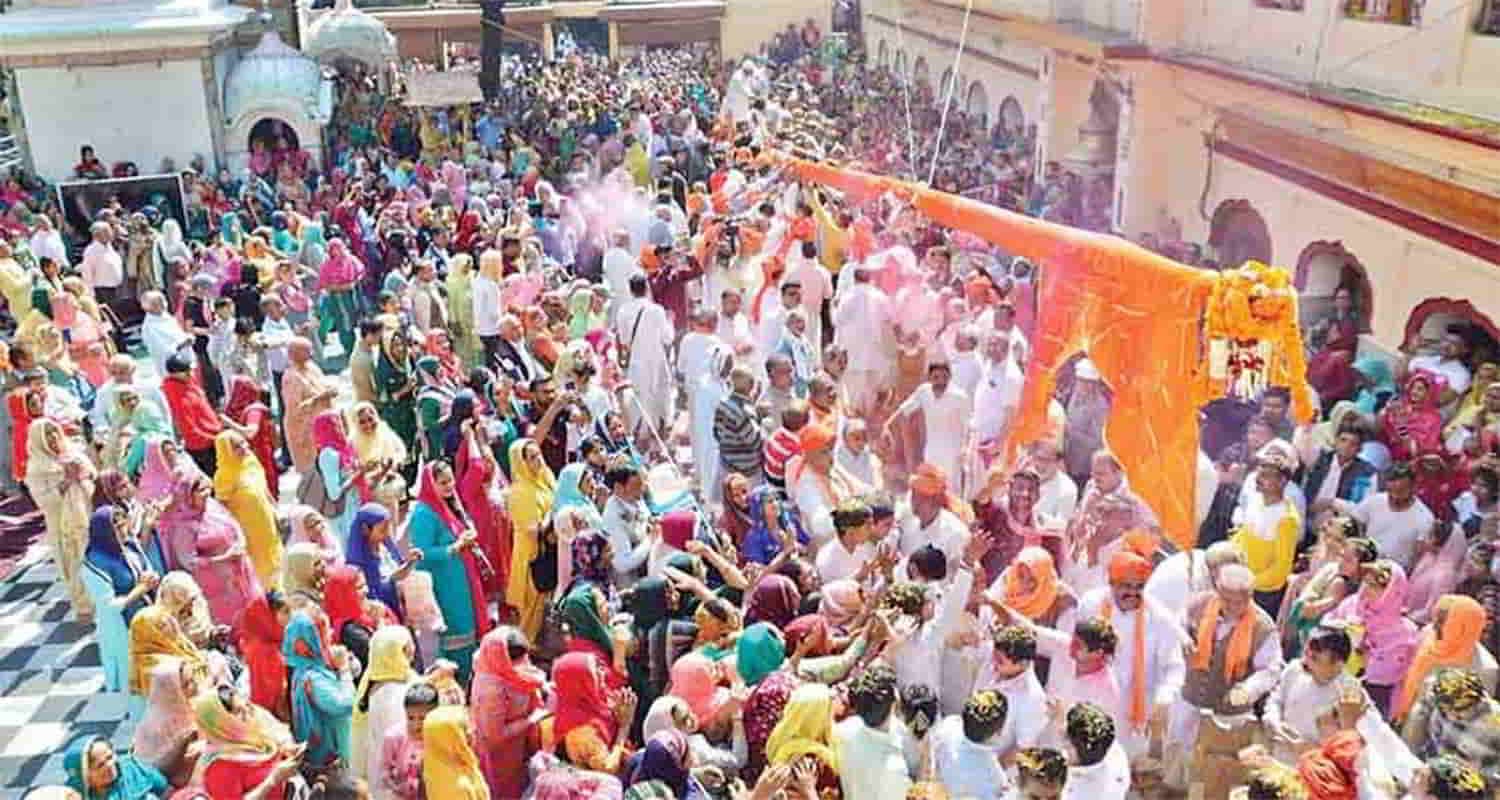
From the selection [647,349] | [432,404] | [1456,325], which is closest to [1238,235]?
[1456,325]

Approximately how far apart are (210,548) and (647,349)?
364 cm

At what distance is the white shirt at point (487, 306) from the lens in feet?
33.1

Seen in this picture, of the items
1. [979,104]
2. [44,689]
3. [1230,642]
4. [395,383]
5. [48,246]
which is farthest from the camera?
[979,104]

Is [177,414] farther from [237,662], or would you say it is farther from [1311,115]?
[1311,115]

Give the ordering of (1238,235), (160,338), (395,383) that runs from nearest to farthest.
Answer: (395,383), (160,338), (1238,235)

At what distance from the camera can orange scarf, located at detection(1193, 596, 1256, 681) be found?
204 inches

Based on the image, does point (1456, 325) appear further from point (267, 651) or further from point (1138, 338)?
point (267, 651)

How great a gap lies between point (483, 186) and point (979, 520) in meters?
9.74

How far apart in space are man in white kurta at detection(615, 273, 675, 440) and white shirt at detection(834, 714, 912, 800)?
15.9 feet

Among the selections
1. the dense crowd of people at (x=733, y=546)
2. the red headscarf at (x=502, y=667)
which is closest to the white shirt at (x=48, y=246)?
the dense crowd of people at (x=733, y=546)

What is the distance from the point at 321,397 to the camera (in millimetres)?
7457

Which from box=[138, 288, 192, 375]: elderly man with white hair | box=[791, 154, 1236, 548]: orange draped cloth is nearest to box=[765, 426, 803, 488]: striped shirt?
box=[791, 154, 1236, 548]: orange draped cloth

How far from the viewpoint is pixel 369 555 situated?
5883 mm

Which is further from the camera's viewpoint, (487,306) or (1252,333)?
(487,306)
